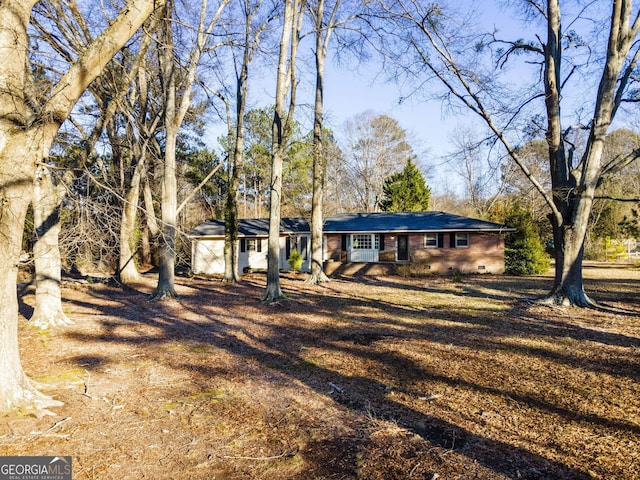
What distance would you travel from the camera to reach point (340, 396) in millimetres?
5242

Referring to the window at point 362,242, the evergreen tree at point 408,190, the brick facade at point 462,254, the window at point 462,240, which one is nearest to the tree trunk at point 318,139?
the window at point 362,242

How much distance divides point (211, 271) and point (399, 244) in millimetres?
11895

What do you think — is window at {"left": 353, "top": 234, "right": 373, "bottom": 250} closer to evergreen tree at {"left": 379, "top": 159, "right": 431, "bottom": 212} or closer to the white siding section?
the white siding section

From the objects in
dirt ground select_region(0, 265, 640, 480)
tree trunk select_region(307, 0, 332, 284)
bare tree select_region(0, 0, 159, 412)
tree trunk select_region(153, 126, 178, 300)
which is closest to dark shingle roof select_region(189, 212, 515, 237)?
tree trunk select_region(307, 0, 332, 284)

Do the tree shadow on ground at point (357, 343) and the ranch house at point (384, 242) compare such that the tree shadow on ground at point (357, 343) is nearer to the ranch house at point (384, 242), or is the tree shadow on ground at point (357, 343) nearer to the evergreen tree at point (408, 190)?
the ranch house at point (384, 242)

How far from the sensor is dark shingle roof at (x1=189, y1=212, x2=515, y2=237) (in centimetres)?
2370

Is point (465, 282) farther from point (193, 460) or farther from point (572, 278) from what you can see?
point (193, 460)

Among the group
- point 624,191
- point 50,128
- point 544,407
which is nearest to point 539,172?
point 624,191

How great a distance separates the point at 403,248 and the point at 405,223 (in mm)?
1581

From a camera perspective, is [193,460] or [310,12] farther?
[310,12]

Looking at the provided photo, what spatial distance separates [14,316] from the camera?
4484 mm

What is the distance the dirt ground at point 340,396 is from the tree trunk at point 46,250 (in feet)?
1.69

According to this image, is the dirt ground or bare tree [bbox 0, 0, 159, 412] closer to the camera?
the dirt ground

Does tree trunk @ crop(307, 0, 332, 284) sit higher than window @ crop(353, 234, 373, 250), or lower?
higher
